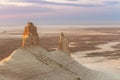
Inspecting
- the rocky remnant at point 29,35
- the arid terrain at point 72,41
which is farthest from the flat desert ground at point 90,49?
the rocky remnant at point 29,35

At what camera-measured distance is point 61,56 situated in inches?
1032

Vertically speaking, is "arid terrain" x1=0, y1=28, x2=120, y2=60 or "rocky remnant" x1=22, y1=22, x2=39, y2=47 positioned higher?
"rocky remnant" x1=22, y1=22, x2=39, y2=47

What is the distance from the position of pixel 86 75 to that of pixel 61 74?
17.7ft

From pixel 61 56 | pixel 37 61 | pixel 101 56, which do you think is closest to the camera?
pixel 37 61

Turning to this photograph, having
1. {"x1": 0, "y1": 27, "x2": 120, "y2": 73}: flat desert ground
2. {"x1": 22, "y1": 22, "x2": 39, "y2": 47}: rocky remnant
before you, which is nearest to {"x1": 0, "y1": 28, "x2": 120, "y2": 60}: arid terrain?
{"x1": 0, "y1": 27, "x2": 120, "y2": 73}: flat desert ground

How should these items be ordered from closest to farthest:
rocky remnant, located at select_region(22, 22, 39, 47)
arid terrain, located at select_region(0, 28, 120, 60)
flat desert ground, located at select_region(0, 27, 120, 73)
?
1. rocky remnant, located at select_region(22, 22, 39, 47)
2. flat desert ground, located at select_region(0, 27, 120, 73)
3. arid terrain, located at select_region(0, 28, 120, 60)

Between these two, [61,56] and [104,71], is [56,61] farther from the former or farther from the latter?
[104,71]

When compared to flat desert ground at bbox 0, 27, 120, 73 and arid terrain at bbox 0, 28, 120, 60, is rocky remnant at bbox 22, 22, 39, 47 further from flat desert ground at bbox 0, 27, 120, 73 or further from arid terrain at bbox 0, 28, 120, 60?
arid terrain at bbox 0, 28, 120, 60

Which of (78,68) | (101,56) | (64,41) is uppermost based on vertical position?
(64,41)

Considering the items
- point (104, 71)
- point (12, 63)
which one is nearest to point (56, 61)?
point (12, 63)

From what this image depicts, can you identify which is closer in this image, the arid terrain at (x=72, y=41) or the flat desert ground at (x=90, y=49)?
the flat desert ground at (x=90, y=49)

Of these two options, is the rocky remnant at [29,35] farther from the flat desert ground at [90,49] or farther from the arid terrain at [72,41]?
the arid terrain at [72,41]

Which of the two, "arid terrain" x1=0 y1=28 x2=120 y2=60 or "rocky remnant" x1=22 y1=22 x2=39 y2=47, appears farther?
A: "arid terrain" x1=0 y1=28 x2=120 y2=60

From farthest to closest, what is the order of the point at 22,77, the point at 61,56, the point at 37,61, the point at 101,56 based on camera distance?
the point at 101,56, the point at 61,56, the point at 37,61, the point at 22,77
